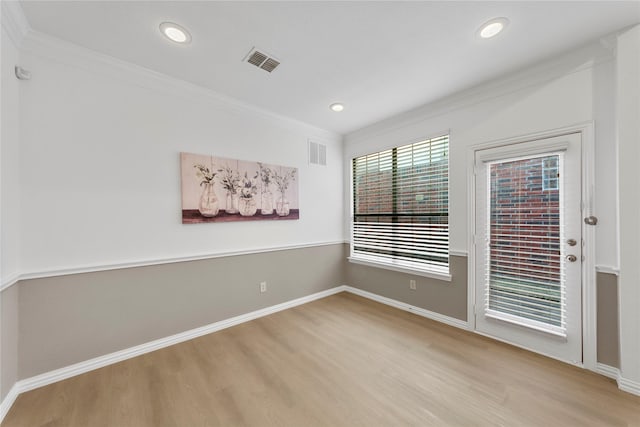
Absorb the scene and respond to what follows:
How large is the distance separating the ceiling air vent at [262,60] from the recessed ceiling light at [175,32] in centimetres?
46

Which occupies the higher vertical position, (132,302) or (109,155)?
(109,155)

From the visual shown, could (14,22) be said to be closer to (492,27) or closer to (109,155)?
(109,155)

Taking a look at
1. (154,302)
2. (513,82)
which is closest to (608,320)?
(513,82)

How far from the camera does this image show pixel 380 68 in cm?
228

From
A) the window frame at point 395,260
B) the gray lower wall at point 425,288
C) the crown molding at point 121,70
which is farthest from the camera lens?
the window frame at point 395,260

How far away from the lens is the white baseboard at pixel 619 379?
175 centimetres

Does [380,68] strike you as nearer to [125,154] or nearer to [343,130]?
[343,130]

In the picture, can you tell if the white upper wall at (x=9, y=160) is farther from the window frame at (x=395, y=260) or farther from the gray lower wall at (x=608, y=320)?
the gray lower wall at (x=608, y=320)

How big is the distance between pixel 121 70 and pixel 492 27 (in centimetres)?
310

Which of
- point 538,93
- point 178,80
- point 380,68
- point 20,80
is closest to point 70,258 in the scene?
point 20,80

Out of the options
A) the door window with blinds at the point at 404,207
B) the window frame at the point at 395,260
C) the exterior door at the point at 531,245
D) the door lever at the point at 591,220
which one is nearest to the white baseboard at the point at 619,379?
the exterior door at the point at 531,245

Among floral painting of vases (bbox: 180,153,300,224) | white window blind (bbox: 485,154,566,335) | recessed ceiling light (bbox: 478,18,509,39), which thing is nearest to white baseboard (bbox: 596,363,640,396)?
white window blind (bbox: 485,154,566,335)

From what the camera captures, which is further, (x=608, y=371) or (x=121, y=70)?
(x=121, y=70)

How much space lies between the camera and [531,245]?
2.31 m
